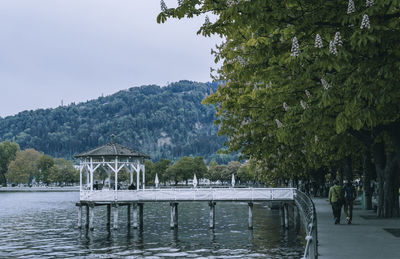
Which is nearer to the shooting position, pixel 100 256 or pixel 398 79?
pixel 398 79

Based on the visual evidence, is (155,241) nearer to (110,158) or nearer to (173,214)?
(173,214)

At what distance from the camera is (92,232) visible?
148 feet

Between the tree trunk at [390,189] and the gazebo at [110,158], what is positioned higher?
the gazebo at [110,158]

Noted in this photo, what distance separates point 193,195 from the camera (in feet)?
144

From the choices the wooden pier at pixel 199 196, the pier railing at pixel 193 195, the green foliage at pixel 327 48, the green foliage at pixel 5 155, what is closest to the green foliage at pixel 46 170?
the green foliage at pixel 5 155

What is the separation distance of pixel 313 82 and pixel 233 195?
86.4 ft

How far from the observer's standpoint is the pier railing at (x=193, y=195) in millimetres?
42562

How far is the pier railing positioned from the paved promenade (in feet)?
48.5

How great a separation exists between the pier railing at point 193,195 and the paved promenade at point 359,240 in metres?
14.8

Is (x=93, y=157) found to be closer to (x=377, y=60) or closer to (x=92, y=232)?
(x=92, y=232)

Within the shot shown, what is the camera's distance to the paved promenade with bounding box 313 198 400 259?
52.4 ft

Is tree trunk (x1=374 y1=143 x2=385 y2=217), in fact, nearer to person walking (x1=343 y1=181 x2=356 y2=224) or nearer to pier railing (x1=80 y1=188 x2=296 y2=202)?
person walking (x1=343 y1=181 x2=356 y2=224)

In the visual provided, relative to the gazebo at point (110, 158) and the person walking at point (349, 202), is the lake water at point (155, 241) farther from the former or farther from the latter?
the gazebo at point (110, 158)

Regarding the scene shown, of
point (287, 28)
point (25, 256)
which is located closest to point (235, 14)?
point (287, 28)
